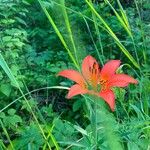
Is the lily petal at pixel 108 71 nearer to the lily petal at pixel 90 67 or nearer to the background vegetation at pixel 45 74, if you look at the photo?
the lily petal at pixel 90 67

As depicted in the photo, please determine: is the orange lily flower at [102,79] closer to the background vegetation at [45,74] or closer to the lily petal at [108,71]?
the lily petal at [108,71]

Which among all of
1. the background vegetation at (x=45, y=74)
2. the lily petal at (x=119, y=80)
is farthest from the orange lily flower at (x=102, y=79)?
the background vegetation at (x=45, y=74)

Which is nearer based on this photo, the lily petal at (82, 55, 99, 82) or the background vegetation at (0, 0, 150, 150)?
the lily petal at (82, 55, 99, 82)

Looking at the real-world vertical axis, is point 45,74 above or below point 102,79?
below

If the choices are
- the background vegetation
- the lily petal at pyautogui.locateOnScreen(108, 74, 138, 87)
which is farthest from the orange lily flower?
the background vegetation

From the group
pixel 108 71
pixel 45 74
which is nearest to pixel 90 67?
pixel 108 71

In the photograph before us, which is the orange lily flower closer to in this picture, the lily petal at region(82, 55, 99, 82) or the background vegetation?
the lily petal at region(82, 55, 99, 82)

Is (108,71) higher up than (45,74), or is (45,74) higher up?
(108,71)

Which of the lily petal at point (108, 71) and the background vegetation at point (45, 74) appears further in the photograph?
the background vegetation at point (45, 74)

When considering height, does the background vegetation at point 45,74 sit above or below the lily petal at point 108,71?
below

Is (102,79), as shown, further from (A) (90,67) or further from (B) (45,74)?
(B) (45,74)

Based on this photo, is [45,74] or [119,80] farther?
[45,74]

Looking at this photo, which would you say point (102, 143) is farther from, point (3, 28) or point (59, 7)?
point (3, 28)

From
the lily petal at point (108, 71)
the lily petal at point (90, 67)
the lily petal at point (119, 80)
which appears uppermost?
the lily petal at point (90, 67)
